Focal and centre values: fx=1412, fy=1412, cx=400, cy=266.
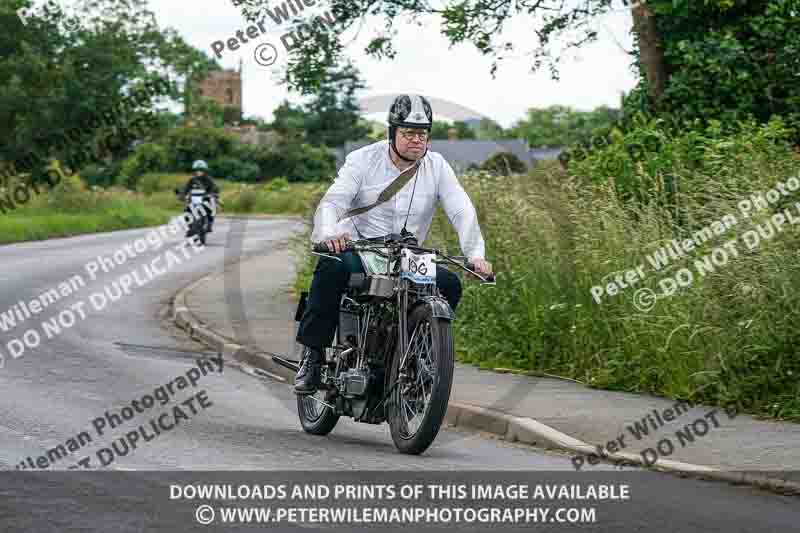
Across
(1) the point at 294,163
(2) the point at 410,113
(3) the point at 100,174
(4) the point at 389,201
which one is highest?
(1) the point at 294,163

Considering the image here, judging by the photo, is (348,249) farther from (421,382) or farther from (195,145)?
(195,145)

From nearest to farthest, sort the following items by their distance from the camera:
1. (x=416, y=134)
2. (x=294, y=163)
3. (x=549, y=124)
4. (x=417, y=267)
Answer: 1. (x=417, y=267)
2. (x=416, y=134)
3. (x=294, y=163)
4. (x=549, y=124)

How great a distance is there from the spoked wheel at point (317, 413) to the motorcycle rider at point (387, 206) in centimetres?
39

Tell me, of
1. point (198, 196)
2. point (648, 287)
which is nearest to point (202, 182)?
point (198, 196)

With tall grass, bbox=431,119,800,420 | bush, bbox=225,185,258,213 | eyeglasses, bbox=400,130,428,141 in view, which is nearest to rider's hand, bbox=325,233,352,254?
eyeglasses, bbox=400,130,428,141

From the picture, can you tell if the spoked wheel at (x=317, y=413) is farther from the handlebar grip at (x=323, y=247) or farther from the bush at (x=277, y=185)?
the bush at (x=277, y=185)

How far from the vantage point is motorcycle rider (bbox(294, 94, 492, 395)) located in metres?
8.76

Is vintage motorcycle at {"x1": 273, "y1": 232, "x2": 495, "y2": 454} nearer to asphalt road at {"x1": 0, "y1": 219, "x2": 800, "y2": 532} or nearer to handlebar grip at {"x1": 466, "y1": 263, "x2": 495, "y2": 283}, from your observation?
handlebar grip at {"x1": 466, "y1": 263, "x2": 495, "y2": 283}

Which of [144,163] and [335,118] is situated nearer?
[144,163]

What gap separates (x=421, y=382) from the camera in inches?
326

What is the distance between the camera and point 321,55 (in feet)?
62.8

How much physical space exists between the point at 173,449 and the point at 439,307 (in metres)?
1.82

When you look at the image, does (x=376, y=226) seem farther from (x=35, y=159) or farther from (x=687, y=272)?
(x=35, y=159)

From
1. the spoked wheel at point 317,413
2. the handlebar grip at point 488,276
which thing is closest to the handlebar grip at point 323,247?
the handlebar grip at point 488,276
